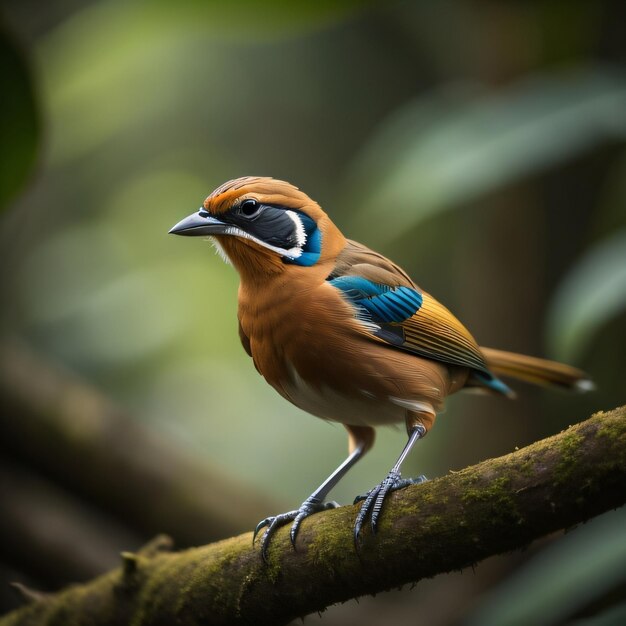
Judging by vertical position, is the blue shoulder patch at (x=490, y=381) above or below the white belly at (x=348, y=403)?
below

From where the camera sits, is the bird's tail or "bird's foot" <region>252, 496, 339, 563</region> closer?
"bird's foot" <region>252, 496, 339, 563</region>

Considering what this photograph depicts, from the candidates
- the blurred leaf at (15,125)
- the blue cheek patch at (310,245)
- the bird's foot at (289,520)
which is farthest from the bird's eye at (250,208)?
the blurred leaf at (15,125)

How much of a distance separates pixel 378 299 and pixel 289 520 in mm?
966

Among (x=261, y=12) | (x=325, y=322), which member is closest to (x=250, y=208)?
(x=325, y=322)

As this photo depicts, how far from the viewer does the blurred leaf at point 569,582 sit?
3930 mm

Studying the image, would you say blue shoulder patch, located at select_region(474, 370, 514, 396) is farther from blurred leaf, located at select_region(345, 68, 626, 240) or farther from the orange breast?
blurred leaf, located at select_region(345, 68, 626, 240)

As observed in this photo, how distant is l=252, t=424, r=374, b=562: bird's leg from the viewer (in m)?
3.19

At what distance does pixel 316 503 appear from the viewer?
3508 millimetres

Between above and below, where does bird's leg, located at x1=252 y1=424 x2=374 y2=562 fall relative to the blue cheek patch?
below

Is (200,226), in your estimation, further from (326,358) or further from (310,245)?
(326,358)

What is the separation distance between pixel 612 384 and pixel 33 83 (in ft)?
12.4

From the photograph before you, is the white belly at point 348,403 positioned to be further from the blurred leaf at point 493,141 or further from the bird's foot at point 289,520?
the blurred leaf at point 493,141

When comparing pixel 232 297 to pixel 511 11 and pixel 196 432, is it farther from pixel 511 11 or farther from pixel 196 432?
pixel 511 11

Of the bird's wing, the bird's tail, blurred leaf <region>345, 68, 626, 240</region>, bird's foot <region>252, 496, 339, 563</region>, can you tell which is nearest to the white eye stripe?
the bird's wing
